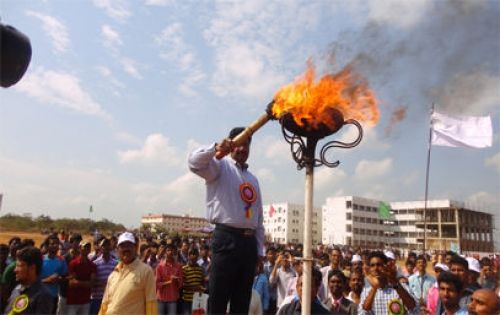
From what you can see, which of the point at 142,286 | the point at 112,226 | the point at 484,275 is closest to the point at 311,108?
the point at 142,286

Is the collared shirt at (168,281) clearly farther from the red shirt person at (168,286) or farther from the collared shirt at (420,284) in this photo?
the collared shirt at (420,284)

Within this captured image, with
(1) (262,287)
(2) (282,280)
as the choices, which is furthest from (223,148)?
(2) (282,280)

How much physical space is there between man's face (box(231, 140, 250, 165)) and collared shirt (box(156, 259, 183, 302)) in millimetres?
6120

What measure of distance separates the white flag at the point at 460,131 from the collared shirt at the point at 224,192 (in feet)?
42.2

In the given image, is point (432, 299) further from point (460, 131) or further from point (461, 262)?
point (460, 131)

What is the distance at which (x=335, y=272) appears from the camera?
6434mm

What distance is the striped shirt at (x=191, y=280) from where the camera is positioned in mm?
9531

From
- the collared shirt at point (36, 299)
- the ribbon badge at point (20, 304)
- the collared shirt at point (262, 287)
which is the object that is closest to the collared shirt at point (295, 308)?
the collared shirt at point (36, 299)

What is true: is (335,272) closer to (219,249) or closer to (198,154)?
(219,249)

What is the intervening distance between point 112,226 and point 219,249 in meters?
75.6

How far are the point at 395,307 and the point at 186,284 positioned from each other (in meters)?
5.36

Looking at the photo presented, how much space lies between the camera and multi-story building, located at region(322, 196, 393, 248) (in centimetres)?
8988

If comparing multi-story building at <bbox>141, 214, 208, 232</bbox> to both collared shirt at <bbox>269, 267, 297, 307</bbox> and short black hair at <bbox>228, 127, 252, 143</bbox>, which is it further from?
short black hair at <bbox>228, 127, 252, 143</bbox>

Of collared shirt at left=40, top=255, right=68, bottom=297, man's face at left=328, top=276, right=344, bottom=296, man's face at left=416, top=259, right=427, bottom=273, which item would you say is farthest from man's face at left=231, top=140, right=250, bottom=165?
man's face at left=416, top=259, right=427, bottom=273
